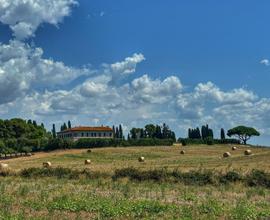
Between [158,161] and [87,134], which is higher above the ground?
[87,134]

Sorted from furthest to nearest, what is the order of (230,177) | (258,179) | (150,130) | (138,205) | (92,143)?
(150,130) → (92,143) → (230,177) → (258,179) → (138,205)

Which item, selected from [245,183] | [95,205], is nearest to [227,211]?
[95,205]

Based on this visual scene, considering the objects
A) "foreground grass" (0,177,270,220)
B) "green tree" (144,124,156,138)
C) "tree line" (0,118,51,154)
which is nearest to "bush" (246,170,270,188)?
"foreground grass" (0,177,270,220)

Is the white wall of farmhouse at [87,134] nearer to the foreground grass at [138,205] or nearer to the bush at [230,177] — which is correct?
the bush at [230,177]

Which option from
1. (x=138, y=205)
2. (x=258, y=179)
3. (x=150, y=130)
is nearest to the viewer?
(x=138, y=205)

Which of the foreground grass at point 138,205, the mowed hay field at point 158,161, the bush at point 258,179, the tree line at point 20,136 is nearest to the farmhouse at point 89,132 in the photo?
the tree line at point 20,136

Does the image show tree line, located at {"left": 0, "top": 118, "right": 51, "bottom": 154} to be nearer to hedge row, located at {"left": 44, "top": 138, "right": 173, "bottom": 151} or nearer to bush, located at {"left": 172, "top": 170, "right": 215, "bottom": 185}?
hedge row, located at {"left": 44, "top": 138, "right": 173, "bottom": 151}

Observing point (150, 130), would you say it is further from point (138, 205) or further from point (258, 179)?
point (138, 205)

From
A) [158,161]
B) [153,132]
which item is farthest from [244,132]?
[158,161]

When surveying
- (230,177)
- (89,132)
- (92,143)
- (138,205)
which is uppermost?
(89,132)

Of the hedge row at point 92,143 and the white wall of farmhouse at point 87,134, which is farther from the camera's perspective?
the white wall of farmhouse at point 87,134

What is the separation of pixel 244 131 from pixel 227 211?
13933cm

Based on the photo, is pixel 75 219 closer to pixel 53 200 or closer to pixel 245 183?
pixel 53 200

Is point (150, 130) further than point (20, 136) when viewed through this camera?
Yes
